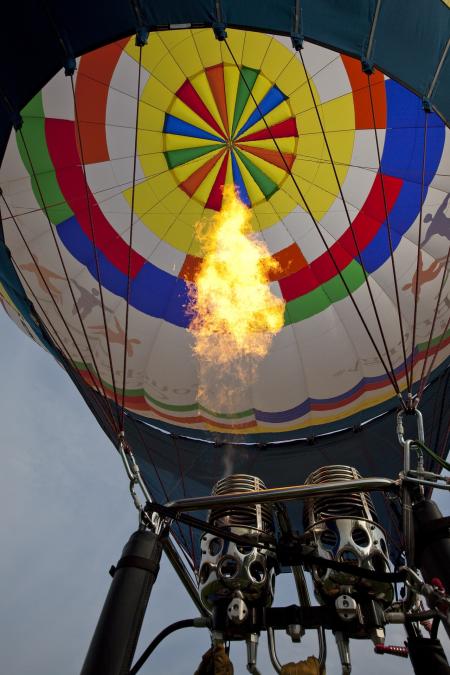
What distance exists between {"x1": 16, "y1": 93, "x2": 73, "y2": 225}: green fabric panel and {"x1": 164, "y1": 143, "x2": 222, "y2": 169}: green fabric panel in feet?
3.85

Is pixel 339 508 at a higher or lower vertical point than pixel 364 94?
lower

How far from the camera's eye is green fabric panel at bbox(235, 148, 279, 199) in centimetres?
656

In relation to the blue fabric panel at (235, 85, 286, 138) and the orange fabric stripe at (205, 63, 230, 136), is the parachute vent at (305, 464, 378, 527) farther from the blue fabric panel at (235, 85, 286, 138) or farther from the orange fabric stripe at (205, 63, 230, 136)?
Result: the orange fabric stripe at (205, 63, 230, 136)

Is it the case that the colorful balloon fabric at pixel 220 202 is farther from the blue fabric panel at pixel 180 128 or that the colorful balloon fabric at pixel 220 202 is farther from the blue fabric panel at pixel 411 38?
the blue fabric panel at pixel 411 38

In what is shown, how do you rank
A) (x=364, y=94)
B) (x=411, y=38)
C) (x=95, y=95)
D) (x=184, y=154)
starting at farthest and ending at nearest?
1. (x=184, y=154)
2. (x=364, y=94)
3. (x=95, y=95)
4. (x=411, y=38)

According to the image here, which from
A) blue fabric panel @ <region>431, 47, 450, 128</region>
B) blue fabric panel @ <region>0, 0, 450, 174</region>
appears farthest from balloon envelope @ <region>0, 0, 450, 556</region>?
blue fabric panel @ <region>0, 0, 450, 174</region>

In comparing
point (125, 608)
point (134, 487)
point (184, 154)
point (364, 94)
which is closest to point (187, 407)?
point (184, 154)

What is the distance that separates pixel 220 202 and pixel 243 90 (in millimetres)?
1165

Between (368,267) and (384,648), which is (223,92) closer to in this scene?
(368,267)

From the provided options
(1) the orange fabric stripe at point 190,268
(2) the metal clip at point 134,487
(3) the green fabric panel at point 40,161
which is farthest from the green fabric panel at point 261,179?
(2) the metal clip at point 134,487

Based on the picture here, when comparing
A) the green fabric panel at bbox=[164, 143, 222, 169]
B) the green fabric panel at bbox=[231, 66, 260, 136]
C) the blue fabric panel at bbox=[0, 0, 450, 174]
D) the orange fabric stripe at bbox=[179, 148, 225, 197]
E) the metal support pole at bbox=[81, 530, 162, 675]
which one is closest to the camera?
the metal support pole at bbox=[81, 530, 162, 675]

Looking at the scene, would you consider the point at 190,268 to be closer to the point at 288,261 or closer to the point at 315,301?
the point at 288,261

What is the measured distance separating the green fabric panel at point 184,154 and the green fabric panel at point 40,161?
1.17 metres

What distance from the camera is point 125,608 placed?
2137mm
